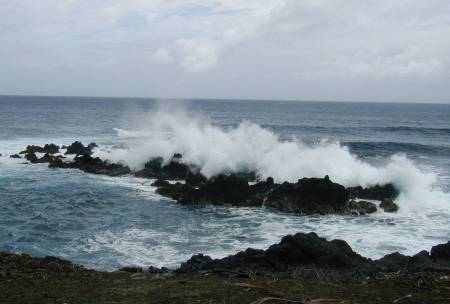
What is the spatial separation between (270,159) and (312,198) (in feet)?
26.7

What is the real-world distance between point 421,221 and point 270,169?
34.5ft

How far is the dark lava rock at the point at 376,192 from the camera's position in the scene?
23.8 metres

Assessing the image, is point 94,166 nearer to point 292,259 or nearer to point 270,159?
point 270,159

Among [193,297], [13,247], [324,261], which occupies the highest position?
[193,297]

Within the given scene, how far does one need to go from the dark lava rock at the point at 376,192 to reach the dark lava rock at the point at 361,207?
2.11 m

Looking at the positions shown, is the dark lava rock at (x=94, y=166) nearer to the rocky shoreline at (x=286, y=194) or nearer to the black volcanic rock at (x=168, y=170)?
the black volcanic rock at (x=168, y=170)

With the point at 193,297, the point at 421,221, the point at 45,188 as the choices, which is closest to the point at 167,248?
the point at 193,297

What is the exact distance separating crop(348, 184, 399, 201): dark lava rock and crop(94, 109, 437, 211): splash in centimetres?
50

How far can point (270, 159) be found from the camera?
29.5 m

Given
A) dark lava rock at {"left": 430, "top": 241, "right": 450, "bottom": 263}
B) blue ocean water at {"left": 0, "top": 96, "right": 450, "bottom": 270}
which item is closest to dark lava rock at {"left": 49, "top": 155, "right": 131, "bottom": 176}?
blue ocean water at {"left": 0, "top": 96, "right": 450, "bottom": 270}

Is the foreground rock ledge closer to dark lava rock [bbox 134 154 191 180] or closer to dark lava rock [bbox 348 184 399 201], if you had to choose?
dark lava rock [bbox 348 184 399 201]

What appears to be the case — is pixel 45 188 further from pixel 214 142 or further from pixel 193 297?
pixel 193 297

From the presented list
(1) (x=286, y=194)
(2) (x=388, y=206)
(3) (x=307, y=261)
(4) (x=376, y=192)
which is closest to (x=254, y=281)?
(3) (x=307, y=261)

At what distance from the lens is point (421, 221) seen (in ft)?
65.0
